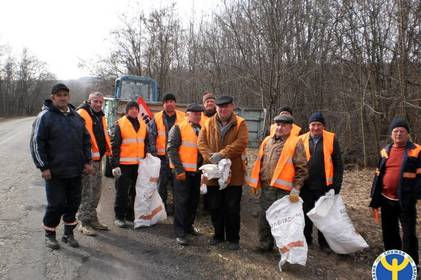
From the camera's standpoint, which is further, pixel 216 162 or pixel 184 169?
pixel 184 169

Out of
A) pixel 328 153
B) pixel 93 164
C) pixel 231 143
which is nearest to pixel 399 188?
pixel 328 153

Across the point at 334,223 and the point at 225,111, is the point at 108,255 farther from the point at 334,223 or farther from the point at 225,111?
the point at 334,223

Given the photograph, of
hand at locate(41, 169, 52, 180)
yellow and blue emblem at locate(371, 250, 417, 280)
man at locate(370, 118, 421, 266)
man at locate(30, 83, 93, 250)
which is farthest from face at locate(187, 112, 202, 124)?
yellow and blue emblem at locate(371, 250, 417, 280)

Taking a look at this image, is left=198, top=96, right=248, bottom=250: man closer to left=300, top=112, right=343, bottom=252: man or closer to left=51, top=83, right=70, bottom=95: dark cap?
left=300, top=112, right=343, bottom=252: man

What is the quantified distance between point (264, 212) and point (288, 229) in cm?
51

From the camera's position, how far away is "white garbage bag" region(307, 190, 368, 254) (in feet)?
15.0

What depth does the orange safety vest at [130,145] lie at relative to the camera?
5.32 m

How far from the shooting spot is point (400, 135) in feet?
14.1

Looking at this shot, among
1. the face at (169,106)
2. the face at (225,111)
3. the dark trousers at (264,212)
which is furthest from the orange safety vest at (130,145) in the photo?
the dark trousers at (264,212)

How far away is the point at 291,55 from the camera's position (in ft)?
38.2

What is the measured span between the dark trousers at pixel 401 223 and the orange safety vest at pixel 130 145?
10.9 feet

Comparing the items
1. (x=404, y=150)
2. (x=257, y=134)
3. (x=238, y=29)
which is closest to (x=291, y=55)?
(x=238, y=29)

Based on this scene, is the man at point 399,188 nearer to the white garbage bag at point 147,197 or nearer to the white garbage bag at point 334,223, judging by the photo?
the white garbage bag at point 334,223

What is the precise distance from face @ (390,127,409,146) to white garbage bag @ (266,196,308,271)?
1378 millimetres
